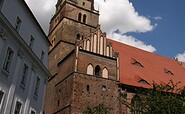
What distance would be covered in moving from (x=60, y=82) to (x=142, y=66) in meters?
10.5

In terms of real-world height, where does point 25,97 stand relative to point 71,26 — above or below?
below

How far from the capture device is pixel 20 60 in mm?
15781

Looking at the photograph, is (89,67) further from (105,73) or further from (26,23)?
(26,23)

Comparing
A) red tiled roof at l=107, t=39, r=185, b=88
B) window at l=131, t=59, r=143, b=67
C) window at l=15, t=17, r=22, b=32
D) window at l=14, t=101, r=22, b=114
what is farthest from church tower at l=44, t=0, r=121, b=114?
window at l=15, t=17, r=22, b=32

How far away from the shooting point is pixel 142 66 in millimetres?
30969

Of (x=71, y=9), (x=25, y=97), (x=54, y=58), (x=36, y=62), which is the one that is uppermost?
(x=71, y=9)

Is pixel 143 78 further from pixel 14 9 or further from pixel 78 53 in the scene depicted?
pixel 14 9

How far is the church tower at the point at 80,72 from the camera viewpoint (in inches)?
915

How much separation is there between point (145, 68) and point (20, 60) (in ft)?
60.9

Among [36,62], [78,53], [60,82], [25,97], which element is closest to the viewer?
[25,97]

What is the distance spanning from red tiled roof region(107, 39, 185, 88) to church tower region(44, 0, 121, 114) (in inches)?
94.6

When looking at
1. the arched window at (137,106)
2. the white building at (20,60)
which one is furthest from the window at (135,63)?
the white building at (20,60)

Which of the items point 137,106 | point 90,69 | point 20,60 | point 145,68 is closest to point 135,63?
point 145,68

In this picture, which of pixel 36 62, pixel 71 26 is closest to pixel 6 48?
pixel 36 62
